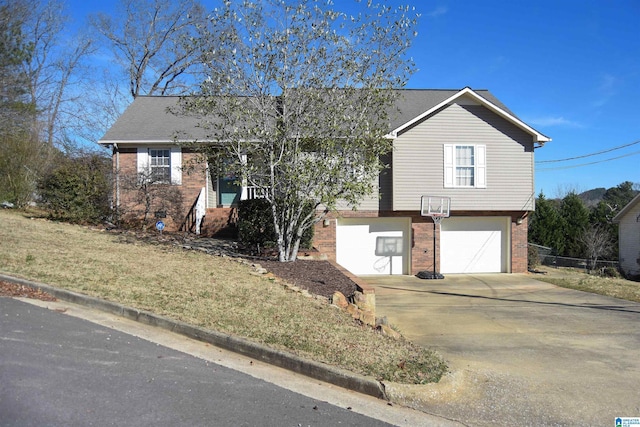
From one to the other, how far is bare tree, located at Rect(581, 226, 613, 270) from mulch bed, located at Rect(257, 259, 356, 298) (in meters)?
20.8

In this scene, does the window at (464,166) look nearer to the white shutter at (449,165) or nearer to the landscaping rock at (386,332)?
the white shutter at (449,165)

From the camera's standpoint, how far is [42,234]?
1336cm

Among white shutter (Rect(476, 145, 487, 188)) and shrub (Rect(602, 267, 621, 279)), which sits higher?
white shutter (Rect(476, 145, 487, 188))

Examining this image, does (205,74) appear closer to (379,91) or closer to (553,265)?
(379,91)

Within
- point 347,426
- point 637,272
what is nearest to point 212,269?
point 347,426

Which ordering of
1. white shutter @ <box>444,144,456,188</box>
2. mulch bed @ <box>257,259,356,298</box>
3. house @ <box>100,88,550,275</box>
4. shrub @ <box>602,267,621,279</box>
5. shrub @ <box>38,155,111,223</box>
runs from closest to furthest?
mulch bed @ <box>257,259,356,298</box>
shrub @ <box>38,155,111,223</box>
house @ <box>100,88,550,275</box>
white shutter @ <box>444,144,456,188</box>
shrub @ <box>602,267,621,279</box>

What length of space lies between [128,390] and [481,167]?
15574 mm

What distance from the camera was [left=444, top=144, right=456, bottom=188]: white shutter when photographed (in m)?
17.8

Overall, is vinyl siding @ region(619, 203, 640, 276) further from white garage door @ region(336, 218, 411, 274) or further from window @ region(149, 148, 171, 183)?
window @ region(149, 148, 171, 183)

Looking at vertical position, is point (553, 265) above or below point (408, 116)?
below

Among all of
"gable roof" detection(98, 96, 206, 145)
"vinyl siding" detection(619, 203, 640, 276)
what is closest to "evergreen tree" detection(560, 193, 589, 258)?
"vinyl siding" detection(619, 203, 640, 276)

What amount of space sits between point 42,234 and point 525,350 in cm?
1191

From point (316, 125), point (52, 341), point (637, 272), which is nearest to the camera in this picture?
point (52, 341)

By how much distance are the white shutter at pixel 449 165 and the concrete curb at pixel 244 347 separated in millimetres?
13071
